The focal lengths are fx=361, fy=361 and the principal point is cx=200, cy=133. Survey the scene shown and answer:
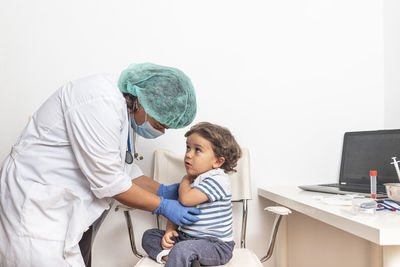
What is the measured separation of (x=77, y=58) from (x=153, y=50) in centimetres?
38

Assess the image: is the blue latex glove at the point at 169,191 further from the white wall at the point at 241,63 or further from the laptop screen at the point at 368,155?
the laptop screen at the point at 368,155

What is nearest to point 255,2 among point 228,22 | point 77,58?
point 228,22

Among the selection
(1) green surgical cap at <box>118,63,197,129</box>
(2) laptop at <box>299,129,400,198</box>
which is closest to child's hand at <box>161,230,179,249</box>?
(1) green surgical cap at <box>118,63,197,129</box>

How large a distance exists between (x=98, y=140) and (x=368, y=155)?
1.34 m

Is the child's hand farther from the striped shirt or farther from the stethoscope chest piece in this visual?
the stethoscope chest piece

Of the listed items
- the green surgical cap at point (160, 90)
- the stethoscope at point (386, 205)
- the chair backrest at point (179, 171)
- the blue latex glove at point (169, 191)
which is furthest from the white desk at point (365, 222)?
the green surgical cap at point (160, 90)

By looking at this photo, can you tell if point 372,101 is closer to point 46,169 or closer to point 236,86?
point 236,86

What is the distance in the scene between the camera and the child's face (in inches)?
58.6

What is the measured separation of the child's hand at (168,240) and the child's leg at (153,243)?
0.09 feet

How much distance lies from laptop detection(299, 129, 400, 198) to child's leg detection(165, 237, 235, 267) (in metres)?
0.57

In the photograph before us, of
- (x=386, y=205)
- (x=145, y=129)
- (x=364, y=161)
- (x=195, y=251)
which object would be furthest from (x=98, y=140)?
(x=364, y=161)

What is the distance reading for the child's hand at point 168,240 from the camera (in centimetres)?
142

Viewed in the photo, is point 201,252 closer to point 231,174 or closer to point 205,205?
point 205,205

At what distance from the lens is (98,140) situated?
1.13 m
